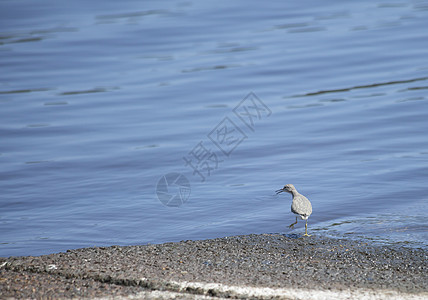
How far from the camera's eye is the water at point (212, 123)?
34.7 feet

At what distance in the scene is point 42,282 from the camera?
7074 millimetres

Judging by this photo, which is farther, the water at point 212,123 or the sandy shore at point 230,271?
the water at point 212,123

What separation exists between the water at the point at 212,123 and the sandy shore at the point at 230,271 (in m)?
0.95

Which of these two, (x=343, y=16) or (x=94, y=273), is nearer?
(x=94, y=273)

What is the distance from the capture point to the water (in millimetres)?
10562

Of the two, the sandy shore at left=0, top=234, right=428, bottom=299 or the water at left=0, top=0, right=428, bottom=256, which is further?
the water at left=0, top=0, right=428, bottom=256

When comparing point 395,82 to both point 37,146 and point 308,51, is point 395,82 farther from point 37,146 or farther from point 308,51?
point 37,146

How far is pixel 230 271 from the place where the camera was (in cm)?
750

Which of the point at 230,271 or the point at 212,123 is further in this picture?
the point at 212,123

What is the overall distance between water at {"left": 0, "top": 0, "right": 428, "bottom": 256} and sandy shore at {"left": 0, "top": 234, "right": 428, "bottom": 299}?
3.11 feet

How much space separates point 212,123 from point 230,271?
31.4 feet

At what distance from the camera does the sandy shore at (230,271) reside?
6734 millimetres

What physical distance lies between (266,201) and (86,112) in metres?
8.50

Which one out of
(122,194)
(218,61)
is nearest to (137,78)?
(218,61)
